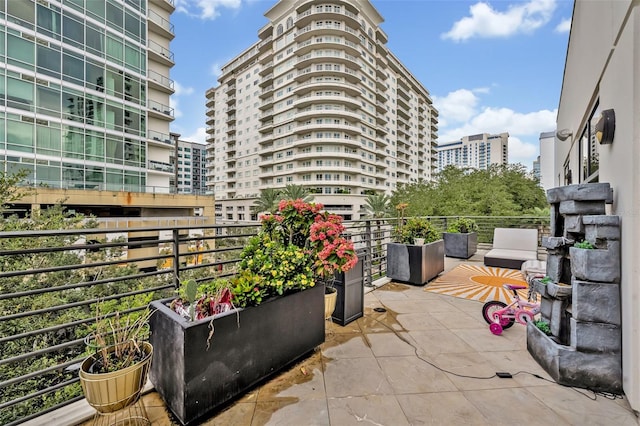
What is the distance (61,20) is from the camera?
51.9 ft

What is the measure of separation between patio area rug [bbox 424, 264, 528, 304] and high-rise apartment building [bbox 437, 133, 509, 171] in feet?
233

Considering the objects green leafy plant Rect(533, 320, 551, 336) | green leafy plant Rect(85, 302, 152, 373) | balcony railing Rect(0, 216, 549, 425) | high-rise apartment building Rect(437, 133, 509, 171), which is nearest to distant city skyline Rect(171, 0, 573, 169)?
balcony railing Rect(0, 216, 549, 425)

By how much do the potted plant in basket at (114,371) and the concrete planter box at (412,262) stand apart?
4.25 m

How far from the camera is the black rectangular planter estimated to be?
5.34 feet

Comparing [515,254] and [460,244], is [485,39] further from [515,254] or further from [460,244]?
[515,254]

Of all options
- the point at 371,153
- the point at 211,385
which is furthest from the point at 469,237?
the point at 371,153

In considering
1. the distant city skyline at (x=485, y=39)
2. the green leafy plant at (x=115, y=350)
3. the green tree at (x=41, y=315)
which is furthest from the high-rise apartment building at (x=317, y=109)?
the green leafy plant at (x=115, y=350)

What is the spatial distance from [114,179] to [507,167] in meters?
28.1

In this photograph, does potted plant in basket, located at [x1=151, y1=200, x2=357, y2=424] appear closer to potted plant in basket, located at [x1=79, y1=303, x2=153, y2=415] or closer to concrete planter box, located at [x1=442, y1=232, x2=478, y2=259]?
potted plant in basket, located at [x1=79, y1=303, x2=153, y2=415]

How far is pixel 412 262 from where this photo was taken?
194 inches

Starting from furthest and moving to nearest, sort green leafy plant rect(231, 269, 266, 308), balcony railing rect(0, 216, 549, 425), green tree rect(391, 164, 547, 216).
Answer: green tree rect(391, 164, 547, 216), balcony railing rect(0, 216, 549, 425), green leafy plant rect(231, 269, 266, 308)

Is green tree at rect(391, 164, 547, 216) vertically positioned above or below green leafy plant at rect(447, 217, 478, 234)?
above

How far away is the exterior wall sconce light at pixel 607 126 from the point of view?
2.21m

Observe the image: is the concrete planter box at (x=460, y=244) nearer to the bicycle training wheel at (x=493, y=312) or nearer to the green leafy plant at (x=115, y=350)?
the bicycle training wheel at (x=493, y=312)
